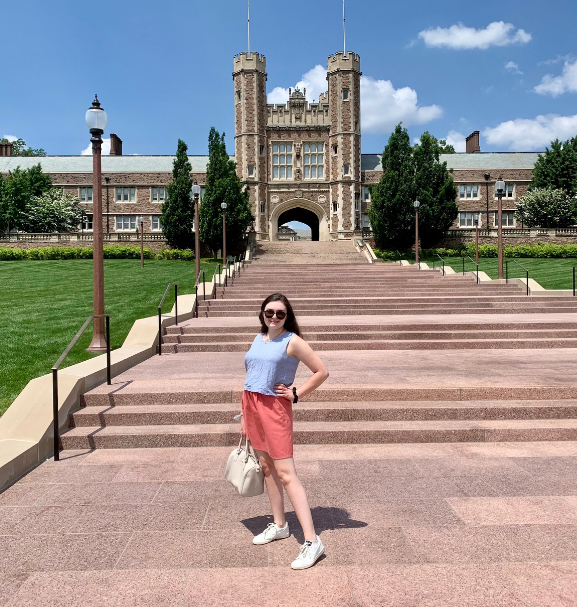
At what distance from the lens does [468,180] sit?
48969 mm

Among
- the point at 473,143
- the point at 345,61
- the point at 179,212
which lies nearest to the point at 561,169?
the point at 473,143

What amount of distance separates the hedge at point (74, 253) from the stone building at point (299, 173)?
8.64 m

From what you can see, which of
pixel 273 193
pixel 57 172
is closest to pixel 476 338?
pixel 273 193

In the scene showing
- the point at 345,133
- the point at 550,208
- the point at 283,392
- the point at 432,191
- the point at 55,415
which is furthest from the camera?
the point at 345,133

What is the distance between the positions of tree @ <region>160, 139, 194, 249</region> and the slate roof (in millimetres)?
11721

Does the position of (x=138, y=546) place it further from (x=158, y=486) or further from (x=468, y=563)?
(x=468, y=563)

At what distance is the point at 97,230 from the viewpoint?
382 inches

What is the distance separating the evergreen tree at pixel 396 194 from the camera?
3675 cm

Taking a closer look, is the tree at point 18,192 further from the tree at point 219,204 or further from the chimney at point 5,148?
the tree at point 219,204

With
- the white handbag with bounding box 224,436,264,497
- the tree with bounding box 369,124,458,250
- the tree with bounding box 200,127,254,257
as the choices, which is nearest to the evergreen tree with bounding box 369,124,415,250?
the tree with bounding box 369,124,458,250

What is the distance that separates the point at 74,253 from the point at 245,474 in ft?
121

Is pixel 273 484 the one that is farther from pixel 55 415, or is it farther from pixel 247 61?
pixel 247 61

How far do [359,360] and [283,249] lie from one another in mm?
29912

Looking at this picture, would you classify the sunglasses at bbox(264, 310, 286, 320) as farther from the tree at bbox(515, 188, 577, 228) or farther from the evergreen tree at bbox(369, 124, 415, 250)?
the tree at bbox(515, 188, 577, 228)
